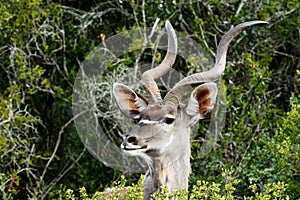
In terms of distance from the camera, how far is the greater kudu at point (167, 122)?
4430mm

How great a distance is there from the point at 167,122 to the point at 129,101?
0.38 meters

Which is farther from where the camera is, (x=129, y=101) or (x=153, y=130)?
(x=129, y=101)

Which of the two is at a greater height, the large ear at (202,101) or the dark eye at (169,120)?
the large ear at (202,101)

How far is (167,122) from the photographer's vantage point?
14.9ft

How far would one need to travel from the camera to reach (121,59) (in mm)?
7570

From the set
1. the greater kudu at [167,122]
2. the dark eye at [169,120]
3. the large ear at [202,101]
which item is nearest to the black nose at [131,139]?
the greater kudu at [167,122]

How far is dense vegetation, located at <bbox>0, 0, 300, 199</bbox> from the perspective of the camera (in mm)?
6875

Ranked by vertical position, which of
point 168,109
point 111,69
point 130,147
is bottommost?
point 111,69

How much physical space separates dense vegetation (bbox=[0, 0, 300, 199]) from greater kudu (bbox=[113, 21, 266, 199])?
170 cm

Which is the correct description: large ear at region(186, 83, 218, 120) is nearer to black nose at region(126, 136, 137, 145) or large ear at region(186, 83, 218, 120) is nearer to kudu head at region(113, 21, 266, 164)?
kudu head at region(113, 21, 266, 164)

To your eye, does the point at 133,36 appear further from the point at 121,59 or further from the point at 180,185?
the point at 180,185

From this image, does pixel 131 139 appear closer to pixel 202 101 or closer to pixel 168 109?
pixel 168 109

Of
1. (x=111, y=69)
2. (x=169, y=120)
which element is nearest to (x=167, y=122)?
(x=169, y=120)

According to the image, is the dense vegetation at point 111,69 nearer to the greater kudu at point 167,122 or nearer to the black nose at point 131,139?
the greater kudu at point 167,122
